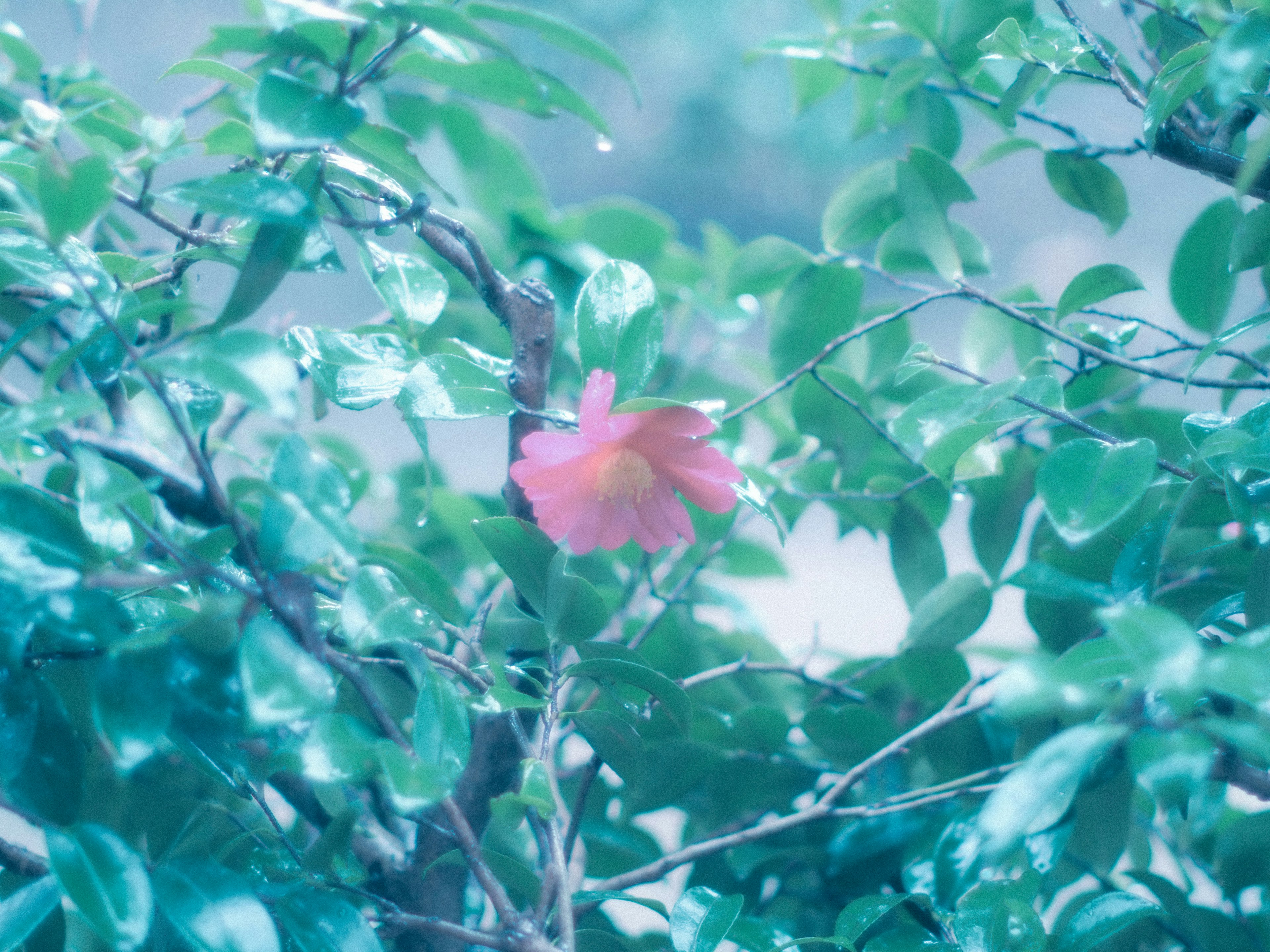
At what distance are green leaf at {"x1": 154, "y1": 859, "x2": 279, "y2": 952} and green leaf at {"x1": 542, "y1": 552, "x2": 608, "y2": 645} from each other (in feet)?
0.53

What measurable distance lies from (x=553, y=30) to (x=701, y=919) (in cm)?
41

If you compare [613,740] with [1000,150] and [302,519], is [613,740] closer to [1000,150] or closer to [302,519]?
[302,519]

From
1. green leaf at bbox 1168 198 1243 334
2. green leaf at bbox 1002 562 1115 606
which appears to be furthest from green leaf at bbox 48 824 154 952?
green leaf at bbox 1168 198 1243 334

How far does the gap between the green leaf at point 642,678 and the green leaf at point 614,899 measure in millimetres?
82

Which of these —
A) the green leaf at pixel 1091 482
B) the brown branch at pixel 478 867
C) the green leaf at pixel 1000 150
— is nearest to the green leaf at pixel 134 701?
the brown branch at pixel 478 867

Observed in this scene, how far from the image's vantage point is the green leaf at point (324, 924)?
33 cm

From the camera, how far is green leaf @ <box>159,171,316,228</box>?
319 millimetres

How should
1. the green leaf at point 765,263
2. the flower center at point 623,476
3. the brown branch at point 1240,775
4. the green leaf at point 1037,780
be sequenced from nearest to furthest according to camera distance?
the green leaf at point 1037,780
the brown branch at point 1240,775
the flower center at point 623,476
the green leaf at point 765,263

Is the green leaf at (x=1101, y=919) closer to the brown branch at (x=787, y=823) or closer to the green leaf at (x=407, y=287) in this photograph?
the brown branch at (x=787, y=823)

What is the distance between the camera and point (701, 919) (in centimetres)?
40

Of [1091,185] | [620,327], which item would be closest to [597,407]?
[620,327]

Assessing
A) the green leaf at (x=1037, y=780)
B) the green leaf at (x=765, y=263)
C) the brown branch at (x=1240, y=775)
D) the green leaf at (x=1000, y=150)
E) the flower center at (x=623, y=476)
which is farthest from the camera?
the green leaf at (x=765, y=263)

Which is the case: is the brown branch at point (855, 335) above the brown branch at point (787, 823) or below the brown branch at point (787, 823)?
above

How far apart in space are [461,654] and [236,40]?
35 cm
